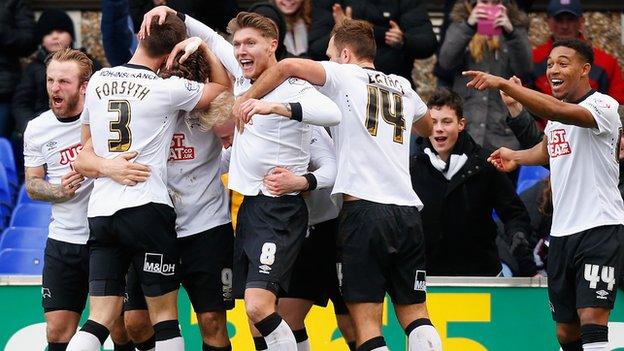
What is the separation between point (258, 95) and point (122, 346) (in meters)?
2.23

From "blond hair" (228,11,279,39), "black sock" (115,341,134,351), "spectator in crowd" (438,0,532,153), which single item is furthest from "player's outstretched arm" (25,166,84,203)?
"spectator in crowd" (438,0,532,153)

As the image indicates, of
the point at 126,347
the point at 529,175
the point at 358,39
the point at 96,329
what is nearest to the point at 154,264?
the point at 96,329

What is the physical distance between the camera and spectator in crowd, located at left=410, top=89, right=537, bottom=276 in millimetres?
10953

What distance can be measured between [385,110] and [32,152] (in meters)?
2.54

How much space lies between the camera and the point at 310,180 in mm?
9156

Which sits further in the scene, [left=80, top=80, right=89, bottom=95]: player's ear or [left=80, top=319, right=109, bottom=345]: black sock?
[left=80, top=80, right=89, bottom=95]: player's ear

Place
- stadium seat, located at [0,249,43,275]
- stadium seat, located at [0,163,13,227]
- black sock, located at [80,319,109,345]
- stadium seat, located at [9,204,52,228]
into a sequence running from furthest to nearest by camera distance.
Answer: stadium seat, located at [0,163,13,227], stadium seat, located at [9,204,52,228], stadium seat, located at [0,249,43,275], black sock, located at [80,319,109,345]

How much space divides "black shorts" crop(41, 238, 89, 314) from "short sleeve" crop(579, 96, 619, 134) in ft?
11.5

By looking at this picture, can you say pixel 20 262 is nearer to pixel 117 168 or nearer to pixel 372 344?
pixel 117 168

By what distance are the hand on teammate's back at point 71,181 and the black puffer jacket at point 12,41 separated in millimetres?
3898

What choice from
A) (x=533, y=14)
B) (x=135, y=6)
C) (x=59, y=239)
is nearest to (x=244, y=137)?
(x=59, y=239)

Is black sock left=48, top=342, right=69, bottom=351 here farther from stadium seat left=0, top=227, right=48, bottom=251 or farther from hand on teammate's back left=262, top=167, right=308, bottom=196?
stadium seat left=0, top=227, right=48, bottom=251

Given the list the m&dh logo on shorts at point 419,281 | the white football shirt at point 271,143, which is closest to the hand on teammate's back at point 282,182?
the white football shirt at point 271,143

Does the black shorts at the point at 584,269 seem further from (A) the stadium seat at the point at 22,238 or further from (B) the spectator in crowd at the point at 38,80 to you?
(B) the spectator in crowd at the point at 38,80
